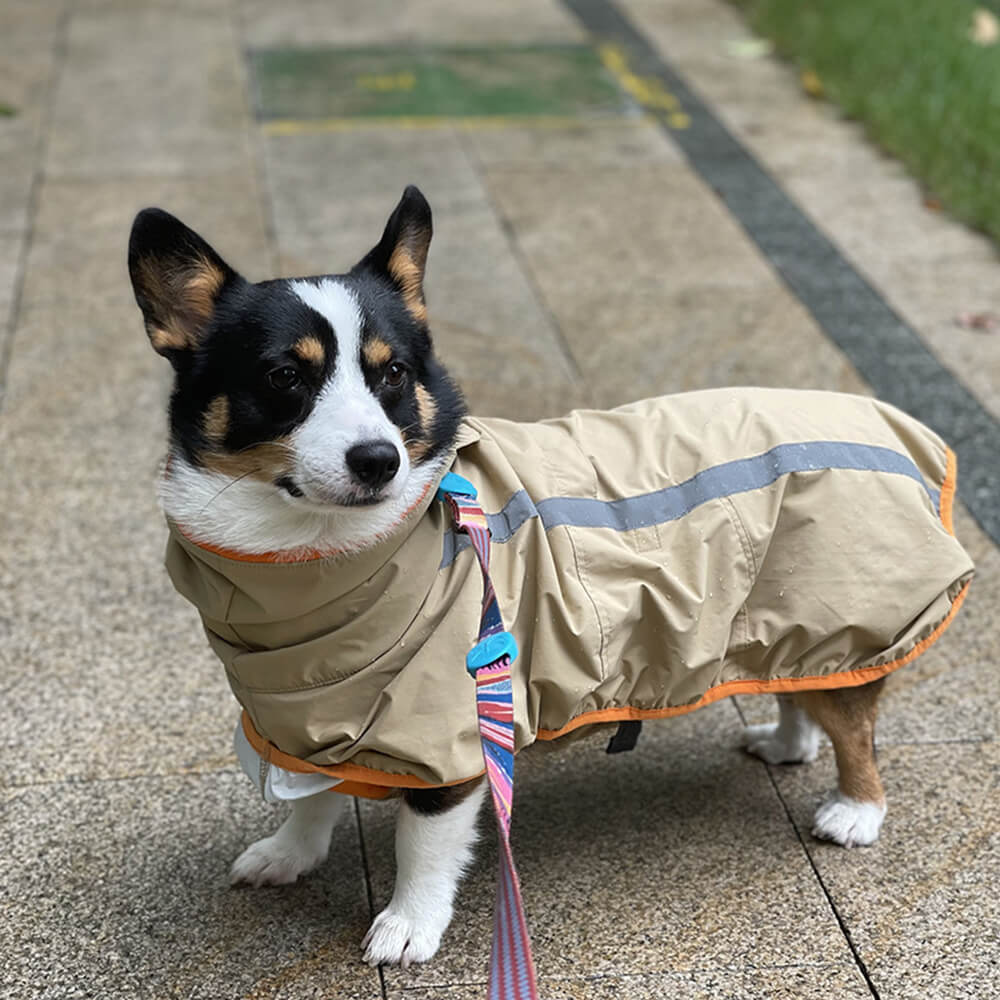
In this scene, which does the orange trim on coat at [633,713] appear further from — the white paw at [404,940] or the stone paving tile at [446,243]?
the stone paving tile at [446,243]

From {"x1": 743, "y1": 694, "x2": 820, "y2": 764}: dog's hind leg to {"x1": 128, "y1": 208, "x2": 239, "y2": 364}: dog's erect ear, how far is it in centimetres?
175

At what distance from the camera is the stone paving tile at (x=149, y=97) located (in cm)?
754

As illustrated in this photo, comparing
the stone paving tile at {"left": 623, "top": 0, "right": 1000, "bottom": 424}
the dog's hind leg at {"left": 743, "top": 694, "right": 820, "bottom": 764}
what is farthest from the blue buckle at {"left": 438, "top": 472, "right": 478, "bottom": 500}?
the stone paving tile at {"left": 623, "top": 0, "right": 1000, "bottom": 424}

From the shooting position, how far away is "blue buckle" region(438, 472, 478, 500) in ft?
9.19

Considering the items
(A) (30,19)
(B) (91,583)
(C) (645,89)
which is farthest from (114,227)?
(A) (30,19)

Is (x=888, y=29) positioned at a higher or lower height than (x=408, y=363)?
lower

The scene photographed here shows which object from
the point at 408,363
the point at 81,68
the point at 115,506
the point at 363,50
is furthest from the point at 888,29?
the point at 408,363

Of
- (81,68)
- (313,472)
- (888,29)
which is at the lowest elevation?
(81,68)

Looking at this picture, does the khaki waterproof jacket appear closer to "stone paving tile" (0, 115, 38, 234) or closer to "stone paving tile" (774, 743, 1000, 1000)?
"stone paving tile" (774, 743, 1000, 1000)

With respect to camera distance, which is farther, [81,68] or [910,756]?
[81,68]

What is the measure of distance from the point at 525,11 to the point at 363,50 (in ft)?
5.03

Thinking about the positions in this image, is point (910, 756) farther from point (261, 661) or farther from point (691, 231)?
point (691, 231)

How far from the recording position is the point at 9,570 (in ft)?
14.3

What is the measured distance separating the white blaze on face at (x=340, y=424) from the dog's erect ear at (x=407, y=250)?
22 cm
